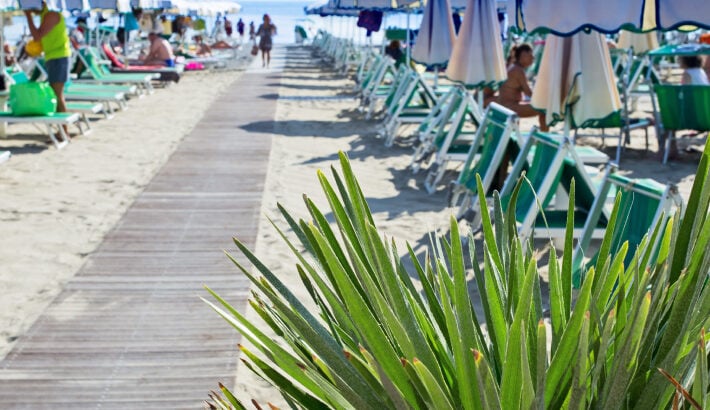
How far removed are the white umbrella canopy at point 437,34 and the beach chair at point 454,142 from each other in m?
2.66

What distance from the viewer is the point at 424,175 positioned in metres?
8.18

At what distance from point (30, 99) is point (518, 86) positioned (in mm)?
5012

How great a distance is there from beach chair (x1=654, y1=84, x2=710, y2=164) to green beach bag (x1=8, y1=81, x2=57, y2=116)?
5.94 m

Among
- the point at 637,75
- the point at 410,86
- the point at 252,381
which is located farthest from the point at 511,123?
the point at 637,75

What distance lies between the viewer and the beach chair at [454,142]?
7.33m

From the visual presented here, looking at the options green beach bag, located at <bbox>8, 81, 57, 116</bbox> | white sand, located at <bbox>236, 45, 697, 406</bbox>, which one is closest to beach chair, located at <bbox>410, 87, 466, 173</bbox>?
white sand, located at <bbox>236, 45, 697, 406</bbox>

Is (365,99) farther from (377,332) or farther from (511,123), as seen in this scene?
(377,332)

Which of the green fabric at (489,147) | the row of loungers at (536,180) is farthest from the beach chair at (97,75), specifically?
the green fabric at (489,147)

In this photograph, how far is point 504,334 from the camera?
147 centimetres

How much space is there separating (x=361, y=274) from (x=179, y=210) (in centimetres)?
527

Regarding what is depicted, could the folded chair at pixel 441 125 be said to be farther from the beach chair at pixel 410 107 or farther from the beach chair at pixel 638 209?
the beach chair at pixel 638 209

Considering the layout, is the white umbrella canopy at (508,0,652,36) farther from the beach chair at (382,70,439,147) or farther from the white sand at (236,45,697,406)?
the beach chair at (382,70,439,147)

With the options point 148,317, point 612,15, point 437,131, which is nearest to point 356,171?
point 437,131

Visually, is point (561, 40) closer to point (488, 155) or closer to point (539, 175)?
point (488, 155)
